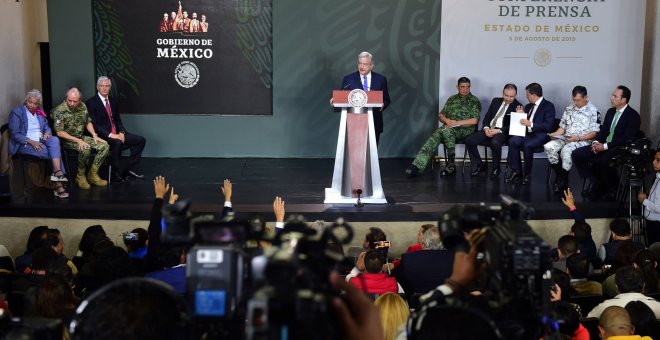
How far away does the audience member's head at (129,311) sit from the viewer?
2.57 metres

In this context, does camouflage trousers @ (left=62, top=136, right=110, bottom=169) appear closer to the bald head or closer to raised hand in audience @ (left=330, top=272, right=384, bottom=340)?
the bald head

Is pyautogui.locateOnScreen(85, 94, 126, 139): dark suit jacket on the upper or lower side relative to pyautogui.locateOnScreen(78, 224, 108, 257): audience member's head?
upper

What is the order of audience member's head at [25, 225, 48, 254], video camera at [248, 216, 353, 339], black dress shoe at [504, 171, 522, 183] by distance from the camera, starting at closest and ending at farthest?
1. video camera at [248, 216, 353, 339]
2. audience member's head at [25, 225, 48, 254]
3. black dress shoe at [504, 171, 522, 183]

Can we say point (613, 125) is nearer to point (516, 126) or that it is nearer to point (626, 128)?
point (626, 128)

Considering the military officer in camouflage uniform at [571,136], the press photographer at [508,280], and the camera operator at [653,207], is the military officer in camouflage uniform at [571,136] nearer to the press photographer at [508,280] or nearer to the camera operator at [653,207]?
the camera operator at [653,207]

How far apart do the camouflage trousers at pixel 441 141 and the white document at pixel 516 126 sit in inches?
24.3

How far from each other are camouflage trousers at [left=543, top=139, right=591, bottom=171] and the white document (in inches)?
13.5

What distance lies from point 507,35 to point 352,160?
356cm

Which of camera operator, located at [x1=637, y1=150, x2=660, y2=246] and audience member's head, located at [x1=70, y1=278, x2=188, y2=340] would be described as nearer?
audience member's head, located at [x1=70, y1=278, x2=188, y2=340]

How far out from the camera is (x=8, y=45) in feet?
30.8

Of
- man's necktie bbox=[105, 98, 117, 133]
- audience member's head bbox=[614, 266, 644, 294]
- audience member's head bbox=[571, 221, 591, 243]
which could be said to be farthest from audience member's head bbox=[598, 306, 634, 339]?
man's necktie bbox=[105, 98, 117, 133]

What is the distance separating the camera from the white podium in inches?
301

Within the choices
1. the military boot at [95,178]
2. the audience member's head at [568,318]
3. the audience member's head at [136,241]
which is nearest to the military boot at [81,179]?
the military boot at [95,178]

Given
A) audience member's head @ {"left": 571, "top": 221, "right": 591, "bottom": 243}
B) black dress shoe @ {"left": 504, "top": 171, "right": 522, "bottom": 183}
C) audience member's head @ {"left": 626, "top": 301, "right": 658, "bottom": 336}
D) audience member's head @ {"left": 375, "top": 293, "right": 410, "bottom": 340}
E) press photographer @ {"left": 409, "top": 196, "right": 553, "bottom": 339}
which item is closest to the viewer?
press photographer @ {"left": 409, "top": 196, "right": 553, "bottom": 339}
